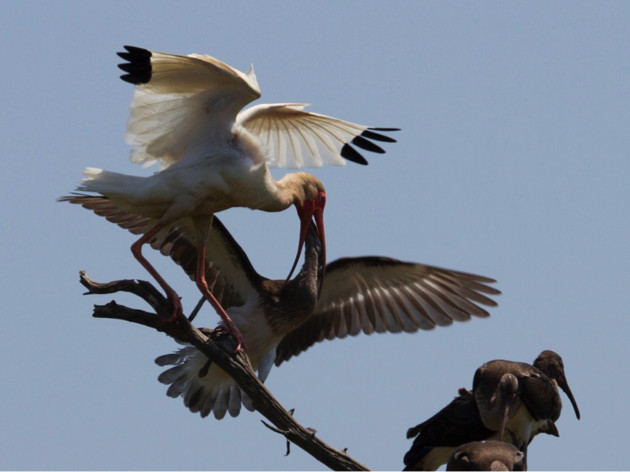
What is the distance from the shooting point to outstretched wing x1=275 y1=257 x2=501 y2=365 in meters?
12.2

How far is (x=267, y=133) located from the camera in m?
11.8

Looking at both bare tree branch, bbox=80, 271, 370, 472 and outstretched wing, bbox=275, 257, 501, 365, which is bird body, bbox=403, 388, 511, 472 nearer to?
outstretched wing, bbox=275, 257, 501, 365

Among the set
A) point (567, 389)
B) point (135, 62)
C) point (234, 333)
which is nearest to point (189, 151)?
point (135, 62)

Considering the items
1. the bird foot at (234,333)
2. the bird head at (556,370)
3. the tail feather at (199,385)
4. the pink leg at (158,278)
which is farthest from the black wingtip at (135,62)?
the bird head at (556,370)

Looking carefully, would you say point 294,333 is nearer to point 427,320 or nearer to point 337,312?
point 337,312

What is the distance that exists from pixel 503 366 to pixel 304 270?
2.67m

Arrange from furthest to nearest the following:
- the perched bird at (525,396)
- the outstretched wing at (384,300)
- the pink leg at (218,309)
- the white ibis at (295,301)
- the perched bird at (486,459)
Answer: the perched bird at (525,396)
the outstretched wing at (384,300)
the white ibis at (295,301)
the pink leg at (218,309)
the perched bird at (486,459)

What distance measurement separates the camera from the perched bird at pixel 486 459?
9.87 m

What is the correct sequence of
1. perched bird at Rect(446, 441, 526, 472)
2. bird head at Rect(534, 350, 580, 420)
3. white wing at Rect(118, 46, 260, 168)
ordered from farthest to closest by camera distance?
1. bird head at Rect(534, 350, 580, 420)
2. perched bird at Rect(446, 441, 526, 472)
3. white wing at Rect(118, 46, 260, 168)

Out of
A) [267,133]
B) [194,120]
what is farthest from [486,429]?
[194,120]

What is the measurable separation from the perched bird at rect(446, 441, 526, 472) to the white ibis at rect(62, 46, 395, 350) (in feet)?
7.12

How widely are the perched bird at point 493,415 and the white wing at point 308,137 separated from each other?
298cm

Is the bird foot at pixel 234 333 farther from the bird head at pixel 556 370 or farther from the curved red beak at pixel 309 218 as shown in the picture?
the bird head at pixel 556 370

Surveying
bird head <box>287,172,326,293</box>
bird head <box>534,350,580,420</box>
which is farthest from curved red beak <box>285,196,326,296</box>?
bird head <box>534,350,580,420</box>
